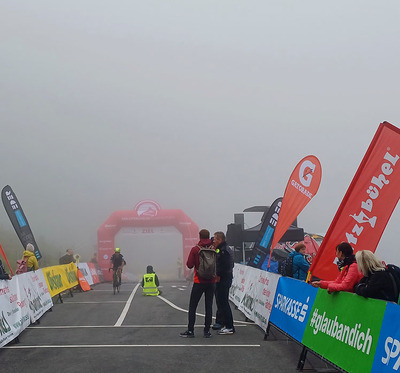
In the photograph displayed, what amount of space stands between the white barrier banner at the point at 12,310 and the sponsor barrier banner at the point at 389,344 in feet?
18.9

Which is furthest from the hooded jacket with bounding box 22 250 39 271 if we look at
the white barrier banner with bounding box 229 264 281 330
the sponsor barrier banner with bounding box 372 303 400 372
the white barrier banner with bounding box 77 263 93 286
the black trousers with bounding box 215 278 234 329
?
the sponsor barrier banner with bounding box 372 303 400 372

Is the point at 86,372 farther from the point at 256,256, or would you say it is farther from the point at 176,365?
the point at 256,256

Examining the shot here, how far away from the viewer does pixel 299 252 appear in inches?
408

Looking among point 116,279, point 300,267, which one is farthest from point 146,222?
point 300,267

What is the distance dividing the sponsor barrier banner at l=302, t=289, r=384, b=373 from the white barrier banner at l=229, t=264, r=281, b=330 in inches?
105

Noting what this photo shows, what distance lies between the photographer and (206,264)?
928cm

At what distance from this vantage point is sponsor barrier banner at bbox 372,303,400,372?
473 centimetres

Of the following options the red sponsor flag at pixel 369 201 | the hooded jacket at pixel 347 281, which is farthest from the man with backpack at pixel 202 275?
the hooded jacket at pixel 347 281

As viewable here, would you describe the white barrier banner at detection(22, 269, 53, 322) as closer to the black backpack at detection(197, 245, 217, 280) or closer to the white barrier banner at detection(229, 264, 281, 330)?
the black backpack at detection(197, 245, 217, 280)

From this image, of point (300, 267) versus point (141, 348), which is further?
point (300, 267)

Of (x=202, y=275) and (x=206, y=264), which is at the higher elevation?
(x=206, y=264)

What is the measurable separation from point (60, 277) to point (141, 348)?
9.78 meters

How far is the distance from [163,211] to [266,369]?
1097 inches

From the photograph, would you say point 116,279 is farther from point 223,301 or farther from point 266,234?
point 223,301
